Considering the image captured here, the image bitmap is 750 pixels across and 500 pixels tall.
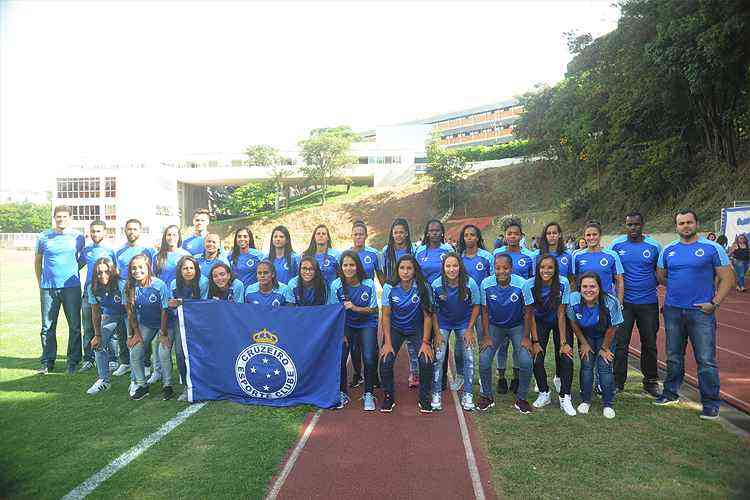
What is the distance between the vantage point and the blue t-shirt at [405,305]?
5.51 m

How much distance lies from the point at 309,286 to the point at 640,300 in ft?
12.1

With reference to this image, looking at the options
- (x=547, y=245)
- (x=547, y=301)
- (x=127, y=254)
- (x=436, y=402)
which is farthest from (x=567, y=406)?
(x=127, y=254)

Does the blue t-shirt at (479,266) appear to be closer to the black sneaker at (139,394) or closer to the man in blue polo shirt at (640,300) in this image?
the man in blue polo shirt at (640,300)

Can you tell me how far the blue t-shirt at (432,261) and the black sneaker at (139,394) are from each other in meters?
3.48

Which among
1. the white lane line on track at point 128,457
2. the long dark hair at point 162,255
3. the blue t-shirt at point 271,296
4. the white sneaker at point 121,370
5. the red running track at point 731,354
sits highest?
the long dark hair at point 162,255

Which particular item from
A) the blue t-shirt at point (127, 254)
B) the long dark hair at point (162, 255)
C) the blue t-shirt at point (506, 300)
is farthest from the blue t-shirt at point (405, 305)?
the blue t-shirt at point (127, 254)

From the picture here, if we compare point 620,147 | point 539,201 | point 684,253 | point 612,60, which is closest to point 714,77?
point 612,60

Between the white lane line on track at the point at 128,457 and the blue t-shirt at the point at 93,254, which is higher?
the blue t-shirt at the point at 93,254

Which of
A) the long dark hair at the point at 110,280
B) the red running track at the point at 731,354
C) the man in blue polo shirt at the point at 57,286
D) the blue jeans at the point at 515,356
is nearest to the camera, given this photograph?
the blue jeans at the point at 515,356

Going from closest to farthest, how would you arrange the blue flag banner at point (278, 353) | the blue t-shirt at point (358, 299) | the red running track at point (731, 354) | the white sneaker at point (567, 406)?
the white sneaker at point (567, 406) < the blue flag banner at point (278, 353) < the blue t-shirt at point (358, 299) < the red running track at point (731, 354)

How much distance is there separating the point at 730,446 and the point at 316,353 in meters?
3.82

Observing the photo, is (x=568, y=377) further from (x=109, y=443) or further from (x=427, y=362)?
(x=109, y=443)

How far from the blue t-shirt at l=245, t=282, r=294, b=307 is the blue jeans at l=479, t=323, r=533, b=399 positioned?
7.26 feet

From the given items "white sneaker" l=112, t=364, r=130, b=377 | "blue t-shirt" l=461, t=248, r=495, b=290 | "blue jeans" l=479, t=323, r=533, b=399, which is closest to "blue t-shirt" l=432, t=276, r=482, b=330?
"blue jeans" l=479, t=323, r=533, b=399
